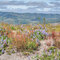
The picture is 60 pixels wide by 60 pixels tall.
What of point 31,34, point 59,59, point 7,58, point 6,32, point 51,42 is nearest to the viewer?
point 59,59

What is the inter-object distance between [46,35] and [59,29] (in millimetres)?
548

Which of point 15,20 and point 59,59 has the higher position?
point 15,20

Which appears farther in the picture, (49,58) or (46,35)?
(46,35)

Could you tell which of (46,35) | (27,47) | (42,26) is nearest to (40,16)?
(42,26)

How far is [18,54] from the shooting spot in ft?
14.3

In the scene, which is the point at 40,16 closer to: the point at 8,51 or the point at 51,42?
the point at 51,42

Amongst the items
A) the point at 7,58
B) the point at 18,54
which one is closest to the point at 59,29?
the point at 18,54

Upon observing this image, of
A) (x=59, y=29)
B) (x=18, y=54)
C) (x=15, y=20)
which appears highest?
(x=15, y=20)

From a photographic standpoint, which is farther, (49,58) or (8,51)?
(8,51)

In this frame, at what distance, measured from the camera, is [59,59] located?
3.76m

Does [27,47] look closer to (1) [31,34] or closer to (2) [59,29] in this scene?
(1) [31,34]

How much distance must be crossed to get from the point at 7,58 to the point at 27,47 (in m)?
0.79

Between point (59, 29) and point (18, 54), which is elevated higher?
point (59, 29)

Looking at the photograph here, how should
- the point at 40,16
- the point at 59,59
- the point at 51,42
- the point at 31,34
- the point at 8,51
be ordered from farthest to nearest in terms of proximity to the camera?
the point at 40,16 < the point at 31,34 < the point at 51,42 < the point at 8,51 < the point at 59,59
